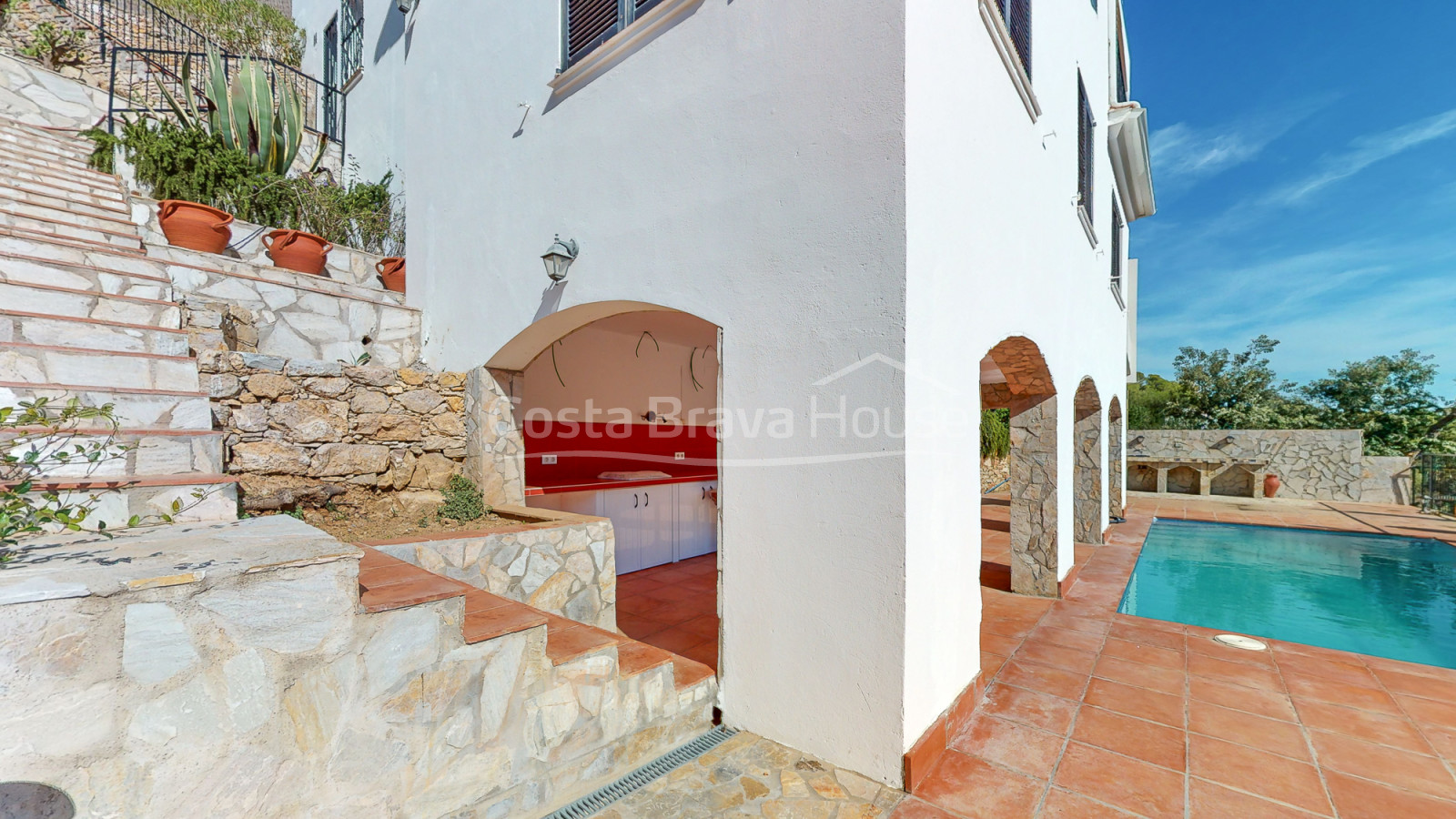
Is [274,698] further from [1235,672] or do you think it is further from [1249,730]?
[1235,672]

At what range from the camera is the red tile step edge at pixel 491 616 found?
232 cm

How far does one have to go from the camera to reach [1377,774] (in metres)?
2.80

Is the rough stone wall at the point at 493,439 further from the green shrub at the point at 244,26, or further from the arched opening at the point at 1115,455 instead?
the green shrub at the point at 244,26

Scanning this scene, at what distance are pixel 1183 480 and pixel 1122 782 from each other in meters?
16.8

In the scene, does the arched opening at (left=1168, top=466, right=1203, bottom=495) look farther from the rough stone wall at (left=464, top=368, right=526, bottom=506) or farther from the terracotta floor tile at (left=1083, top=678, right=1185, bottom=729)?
the rough stone wall at (left=464, top=368, right=526, bottom=506)

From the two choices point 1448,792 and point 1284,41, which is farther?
point 1284,41

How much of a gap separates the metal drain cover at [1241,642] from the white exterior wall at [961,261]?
1294mm

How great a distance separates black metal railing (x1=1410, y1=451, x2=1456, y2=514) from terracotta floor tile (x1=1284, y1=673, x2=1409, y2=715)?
13353 mm

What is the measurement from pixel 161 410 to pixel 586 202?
2.91m

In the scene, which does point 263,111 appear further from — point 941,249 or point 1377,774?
point 1377,774

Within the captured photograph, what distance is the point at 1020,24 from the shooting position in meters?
4.43

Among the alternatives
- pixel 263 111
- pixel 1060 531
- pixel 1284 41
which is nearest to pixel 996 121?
pixel 1060 531

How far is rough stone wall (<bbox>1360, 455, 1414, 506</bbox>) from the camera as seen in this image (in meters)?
13.4

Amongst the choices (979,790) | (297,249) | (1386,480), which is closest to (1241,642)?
(979,790)
